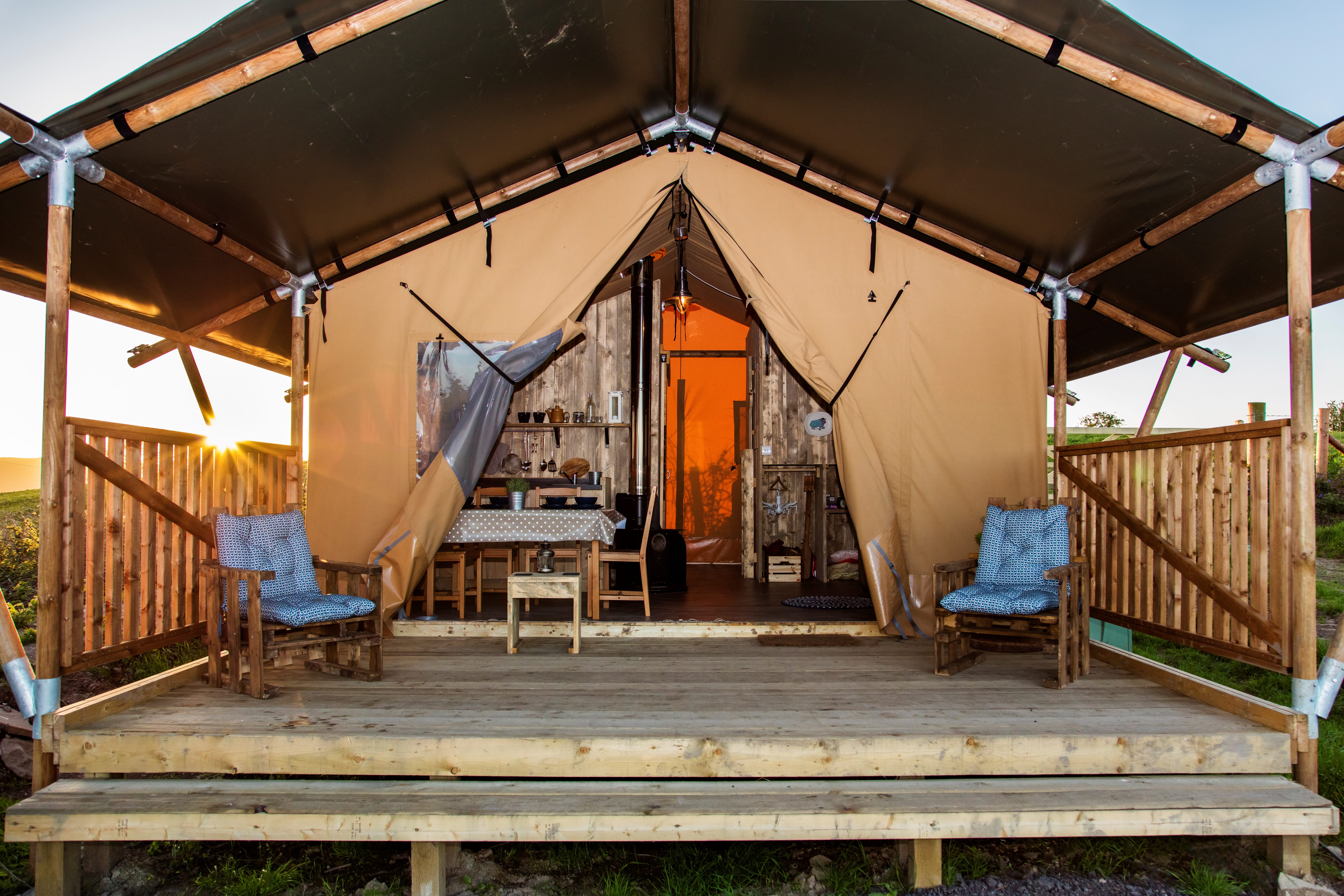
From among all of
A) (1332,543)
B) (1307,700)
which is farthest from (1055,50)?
(1332,543)

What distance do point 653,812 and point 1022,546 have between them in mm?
2701

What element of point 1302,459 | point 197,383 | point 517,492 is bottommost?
point 517,492

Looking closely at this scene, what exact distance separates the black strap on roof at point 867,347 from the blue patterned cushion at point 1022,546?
1.25 meters

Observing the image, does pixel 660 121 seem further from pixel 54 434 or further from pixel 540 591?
pixel 54 434

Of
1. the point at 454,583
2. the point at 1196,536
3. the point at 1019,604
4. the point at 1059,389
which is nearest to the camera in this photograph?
the point at 1019,604

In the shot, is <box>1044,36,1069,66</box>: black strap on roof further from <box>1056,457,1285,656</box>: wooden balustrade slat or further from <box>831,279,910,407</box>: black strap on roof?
<box>1056,457,1285,656</box>: wooden balustrade slat

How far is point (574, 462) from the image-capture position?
24.8ft

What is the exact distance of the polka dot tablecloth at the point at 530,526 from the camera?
556 cm

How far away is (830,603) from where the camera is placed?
5996 millimetres

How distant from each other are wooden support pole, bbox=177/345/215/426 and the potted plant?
2.32 m

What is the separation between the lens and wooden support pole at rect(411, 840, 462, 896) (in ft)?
9.05

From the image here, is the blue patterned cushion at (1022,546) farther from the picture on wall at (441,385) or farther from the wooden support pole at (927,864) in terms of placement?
the picture on wall at (441,385)

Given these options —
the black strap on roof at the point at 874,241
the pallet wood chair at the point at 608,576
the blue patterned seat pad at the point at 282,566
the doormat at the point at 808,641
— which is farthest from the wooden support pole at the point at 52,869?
the black strap on roof at the point at 874,241

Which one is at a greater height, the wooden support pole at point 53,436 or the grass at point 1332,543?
the wooden support pole at point 53,436
